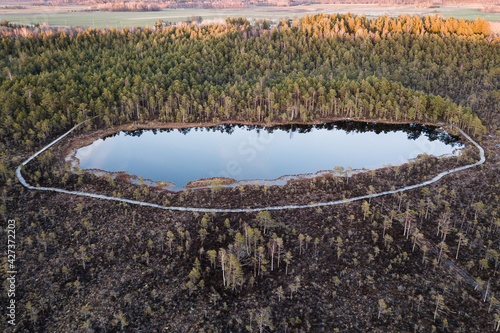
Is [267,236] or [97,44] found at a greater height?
[97,44]

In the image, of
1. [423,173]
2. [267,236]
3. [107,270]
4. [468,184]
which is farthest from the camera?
[423,173]

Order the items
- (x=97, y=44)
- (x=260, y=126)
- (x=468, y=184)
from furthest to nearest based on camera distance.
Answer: (x=97, y=44) < (x=260, y=126) < (x=468, y=184)

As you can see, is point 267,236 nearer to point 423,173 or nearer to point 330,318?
point 330,318

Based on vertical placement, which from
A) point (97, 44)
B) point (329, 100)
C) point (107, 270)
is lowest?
point (107, 270)

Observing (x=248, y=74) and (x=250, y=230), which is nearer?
(x=250, y=230)

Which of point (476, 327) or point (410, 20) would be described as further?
point (410, 20)

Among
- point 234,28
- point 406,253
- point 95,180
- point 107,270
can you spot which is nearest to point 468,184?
point 406,253
